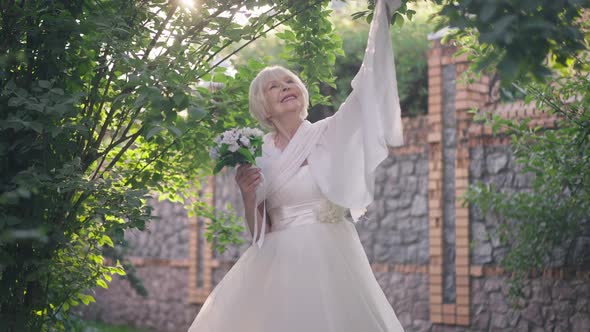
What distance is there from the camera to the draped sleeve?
3762 mm

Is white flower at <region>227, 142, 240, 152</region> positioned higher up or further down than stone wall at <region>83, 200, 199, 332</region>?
higher up

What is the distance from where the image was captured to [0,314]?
411 centimetres

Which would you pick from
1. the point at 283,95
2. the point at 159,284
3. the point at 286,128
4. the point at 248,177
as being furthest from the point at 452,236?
the point at 159,284

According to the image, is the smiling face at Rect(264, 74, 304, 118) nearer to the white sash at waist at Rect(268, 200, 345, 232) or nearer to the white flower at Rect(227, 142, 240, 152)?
the white flower at Rect(227, 142, 240, 152)

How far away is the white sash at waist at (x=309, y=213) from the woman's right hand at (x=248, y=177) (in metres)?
0.19

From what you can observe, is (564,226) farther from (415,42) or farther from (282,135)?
(415,42)

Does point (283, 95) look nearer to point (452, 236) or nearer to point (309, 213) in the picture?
point (309, 213)

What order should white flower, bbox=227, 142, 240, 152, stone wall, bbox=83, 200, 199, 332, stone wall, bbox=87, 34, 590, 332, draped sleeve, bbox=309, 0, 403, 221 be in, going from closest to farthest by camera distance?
draped sleeve, bbox=309, 0, 403, 221 < white flower, bbox=227, 142, 240, 152 < stone wall, bbox=87, 34, 590, 332 < stone wall, bbox=83, 200, 199, 332

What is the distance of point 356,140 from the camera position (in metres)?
3.99

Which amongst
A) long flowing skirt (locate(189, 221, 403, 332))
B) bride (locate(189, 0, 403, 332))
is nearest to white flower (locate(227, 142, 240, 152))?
bride (locate(189, 0, 403, 332))

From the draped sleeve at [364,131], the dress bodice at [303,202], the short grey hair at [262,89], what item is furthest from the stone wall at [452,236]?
the draped sleeve at [364,131]

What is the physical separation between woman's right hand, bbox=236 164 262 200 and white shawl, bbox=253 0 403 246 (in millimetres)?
79

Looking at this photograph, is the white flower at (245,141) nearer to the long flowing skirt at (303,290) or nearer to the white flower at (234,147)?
the white flower at (234,147)

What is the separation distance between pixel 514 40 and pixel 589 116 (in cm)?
271
